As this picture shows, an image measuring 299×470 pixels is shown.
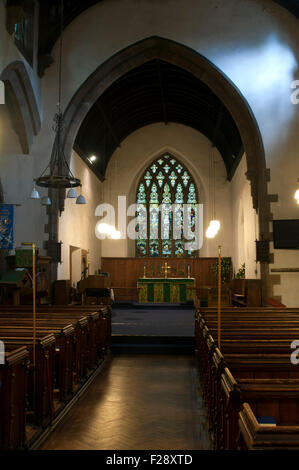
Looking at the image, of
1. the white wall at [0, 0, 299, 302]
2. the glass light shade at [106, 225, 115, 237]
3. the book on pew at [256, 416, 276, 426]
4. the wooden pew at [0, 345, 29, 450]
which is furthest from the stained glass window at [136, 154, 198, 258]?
the book on pew at [256, 416, 276, 426]

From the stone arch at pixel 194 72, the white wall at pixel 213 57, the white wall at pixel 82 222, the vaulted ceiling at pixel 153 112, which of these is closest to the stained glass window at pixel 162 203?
the vaulted ceiling at pixel 153 112

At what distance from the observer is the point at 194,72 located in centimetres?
1108

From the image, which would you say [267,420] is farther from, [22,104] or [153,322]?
[22,104]

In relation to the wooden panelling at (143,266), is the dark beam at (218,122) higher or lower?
higher

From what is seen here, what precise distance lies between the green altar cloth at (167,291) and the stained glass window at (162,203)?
10.0ft

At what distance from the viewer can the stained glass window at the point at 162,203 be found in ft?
60.0

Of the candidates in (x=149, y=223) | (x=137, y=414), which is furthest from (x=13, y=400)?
(x=149, y=223)

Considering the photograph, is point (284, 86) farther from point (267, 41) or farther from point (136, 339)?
point (136, 339)

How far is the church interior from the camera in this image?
3.72 meters

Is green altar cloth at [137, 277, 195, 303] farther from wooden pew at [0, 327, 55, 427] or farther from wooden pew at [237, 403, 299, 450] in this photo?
wooden pew at [237, 403, 299, 450]

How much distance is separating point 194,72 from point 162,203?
7.80 meters

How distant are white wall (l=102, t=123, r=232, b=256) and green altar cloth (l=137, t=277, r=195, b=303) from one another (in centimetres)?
253

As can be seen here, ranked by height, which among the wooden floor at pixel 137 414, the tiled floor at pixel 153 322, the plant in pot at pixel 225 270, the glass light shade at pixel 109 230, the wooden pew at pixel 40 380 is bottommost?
the wooden floor at pixel 137 414

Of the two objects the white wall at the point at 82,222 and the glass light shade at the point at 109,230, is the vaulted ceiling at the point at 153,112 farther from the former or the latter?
the glass light shade at the point at 109,230
